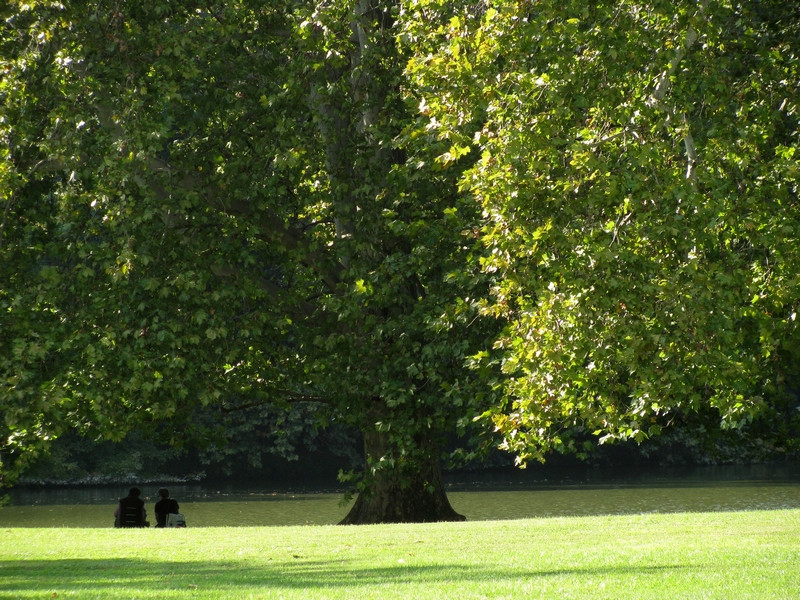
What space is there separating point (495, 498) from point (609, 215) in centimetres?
2590

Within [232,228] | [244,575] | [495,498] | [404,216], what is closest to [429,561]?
[244,575]

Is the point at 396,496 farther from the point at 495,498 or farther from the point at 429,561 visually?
the point at 495,498

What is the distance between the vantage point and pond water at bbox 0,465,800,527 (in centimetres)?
3019

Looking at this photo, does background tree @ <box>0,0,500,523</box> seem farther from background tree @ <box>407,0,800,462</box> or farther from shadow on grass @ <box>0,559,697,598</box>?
shadow on grass @ <box>0,559,697,598</box>

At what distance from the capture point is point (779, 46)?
15.3 m

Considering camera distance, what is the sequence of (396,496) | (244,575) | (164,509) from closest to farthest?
(244,575)
(396,496)
(164,509)

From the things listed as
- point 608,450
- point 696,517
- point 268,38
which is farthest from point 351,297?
point 608,450

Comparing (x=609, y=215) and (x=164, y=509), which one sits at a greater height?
(x=609, y=215)

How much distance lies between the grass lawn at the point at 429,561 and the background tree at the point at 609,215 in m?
1.46

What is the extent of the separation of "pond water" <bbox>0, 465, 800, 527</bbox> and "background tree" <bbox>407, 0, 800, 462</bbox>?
1059 centimetres

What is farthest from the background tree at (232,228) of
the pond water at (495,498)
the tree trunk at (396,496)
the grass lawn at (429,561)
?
the pond water at (495,498)

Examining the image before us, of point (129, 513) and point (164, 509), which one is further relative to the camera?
point (164, 509)

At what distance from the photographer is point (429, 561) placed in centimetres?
1286

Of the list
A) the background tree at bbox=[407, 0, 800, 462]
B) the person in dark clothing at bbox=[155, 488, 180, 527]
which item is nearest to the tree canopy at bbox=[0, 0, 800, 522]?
the background tree at bbox=[407, 0, 800, 462]
